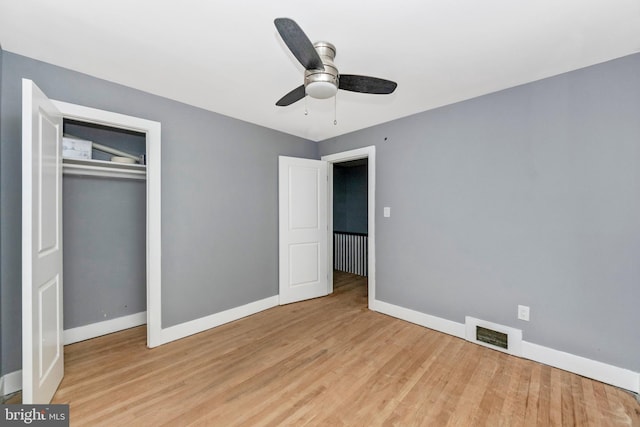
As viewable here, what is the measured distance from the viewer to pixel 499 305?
2.38m

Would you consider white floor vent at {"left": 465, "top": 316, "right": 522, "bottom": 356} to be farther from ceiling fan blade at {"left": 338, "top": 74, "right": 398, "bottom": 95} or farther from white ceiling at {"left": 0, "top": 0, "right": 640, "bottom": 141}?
ceiling fan blade at {"left": 338, "top": 74, "right": 398, "bottom": 95}

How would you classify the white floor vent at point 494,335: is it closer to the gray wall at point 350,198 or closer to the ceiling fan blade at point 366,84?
the ceiling fan blade at point 366,84

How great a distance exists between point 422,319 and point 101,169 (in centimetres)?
359

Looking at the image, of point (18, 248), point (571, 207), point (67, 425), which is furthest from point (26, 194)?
point (571, 207)

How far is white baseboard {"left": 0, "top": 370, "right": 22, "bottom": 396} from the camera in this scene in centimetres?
175

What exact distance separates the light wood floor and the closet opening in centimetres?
23

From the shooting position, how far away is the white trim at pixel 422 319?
8.62ft

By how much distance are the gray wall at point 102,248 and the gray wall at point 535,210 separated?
2954 millimetres

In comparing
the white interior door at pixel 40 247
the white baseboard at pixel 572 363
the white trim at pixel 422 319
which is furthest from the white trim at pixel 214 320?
the white baseboard at pixel 572 363

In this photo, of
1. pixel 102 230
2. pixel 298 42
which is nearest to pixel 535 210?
pixel 298 42

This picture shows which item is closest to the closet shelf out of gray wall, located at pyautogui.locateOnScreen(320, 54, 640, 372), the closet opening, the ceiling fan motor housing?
the closet opening

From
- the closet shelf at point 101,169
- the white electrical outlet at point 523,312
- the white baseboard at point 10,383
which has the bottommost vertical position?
the white baseboard at point 10,383

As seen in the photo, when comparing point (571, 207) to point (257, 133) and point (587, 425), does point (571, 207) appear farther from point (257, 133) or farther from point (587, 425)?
point (257, 133)

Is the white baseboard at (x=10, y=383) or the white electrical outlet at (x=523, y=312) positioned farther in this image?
the white electrical outlet at (x=523, y=312)
